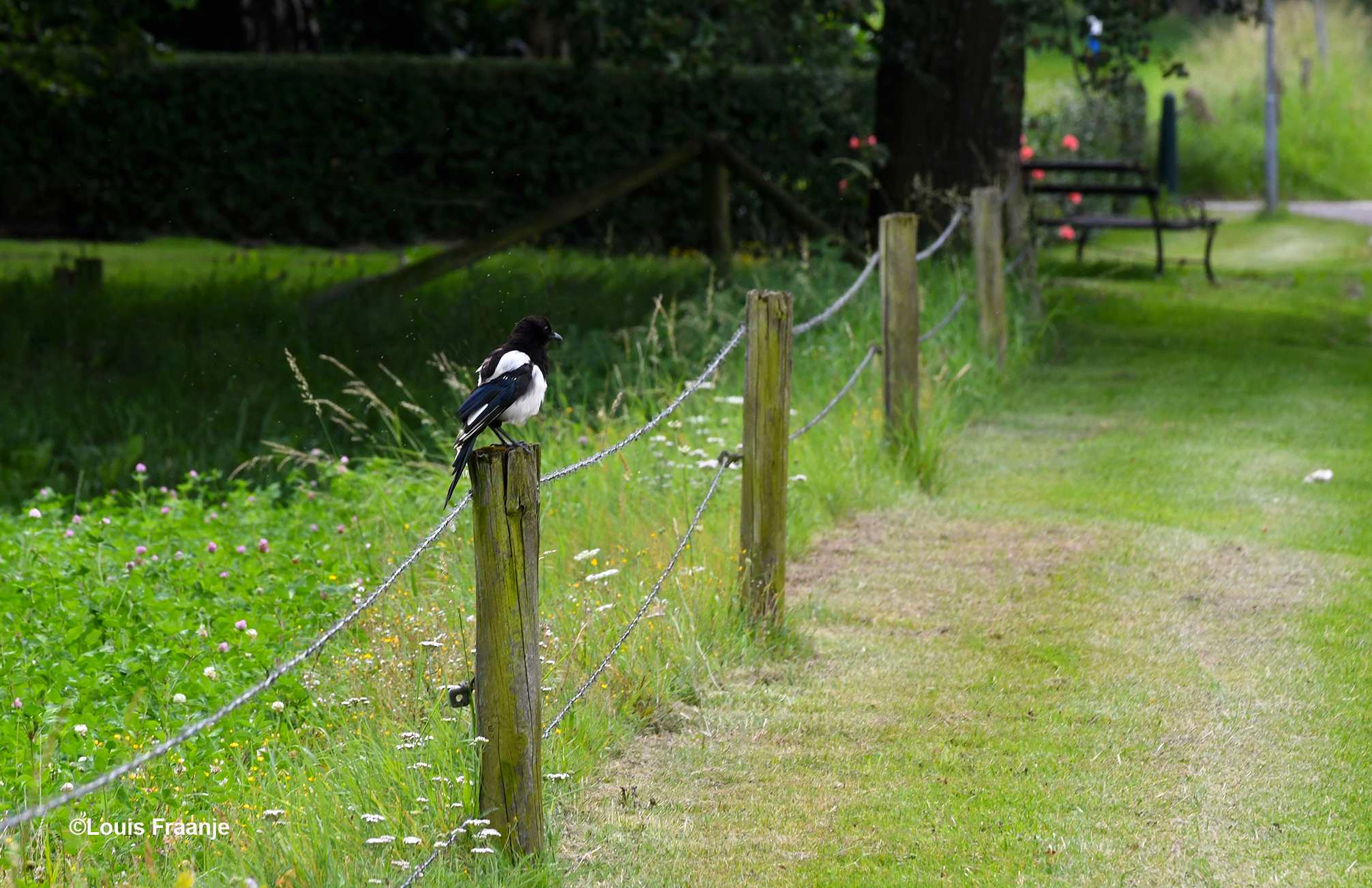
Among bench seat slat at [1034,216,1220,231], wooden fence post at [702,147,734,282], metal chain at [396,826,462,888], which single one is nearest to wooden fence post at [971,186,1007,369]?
wooden fence post at [702,147,734,282]

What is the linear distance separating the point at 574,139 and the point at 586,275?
5550 millimetres

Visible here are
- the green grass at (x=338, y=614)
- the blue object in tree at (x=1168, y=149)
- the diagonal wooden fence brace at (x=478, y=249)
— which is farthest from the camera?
the blue object in tree at (x=1168, y=149)

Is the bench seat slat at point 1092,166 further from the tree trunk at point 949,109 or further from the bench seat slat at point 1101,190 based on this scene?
the tree trunk at point 949,109

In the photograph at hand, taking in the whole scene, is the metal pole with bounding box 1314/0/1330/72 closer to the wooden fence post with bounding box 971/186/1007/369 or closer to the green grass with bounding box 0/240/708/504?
the green grass with bounding box 0/240/708/504

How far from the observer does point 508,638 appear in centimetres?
350

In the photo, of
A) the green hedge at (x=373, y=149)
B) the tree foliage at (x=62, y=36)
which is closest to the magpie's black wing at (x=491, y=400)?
the tree foliage at (x=62, y=36)

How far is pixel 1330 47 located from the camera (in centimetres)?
2744

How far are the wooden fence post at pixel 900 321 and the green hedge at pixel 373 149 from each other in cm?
973

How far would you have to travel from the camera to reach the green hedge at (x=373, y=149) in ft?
56.3

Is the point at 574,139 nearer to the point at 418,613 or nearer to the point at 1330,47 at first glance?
the point at 418,613

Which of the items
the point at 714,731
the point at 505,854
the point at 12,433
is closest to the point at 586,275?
the point at 12,433

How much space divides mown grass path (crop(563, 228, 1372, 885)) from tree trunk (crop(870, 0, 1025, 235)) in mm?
4330

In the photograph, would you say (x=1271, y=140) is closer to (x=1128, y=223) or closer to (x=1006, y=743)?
(x=1128, y=223)

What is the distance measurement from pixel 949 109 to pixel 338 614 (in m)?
8.35
